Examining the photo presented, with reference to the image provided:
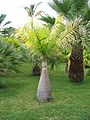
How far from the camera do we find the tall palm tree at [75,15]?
13.4 m

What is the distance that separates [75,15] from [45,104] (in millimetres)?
4972

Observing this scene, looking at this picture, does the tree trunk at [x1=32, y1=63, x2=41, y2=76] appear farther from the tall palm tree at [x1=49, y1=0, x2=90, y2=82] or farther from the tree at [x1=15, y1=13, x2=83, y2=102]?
the tree at [x1=15, y1=13, x2=83, y2=102]

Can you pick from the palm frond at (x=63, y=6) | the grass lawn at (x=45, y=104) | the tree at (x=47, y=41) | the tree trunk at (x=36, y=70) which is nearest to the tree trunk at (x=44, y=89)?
the tree at (x=47, y=41)

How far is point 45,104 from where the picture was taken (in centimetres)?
1017

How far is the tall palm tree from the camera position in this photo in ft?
44.0

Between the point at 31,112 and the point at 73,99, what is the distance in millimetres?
2195

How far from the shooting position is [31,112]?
9.18 metres

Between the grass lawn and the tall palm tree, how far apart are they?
65 centimetres

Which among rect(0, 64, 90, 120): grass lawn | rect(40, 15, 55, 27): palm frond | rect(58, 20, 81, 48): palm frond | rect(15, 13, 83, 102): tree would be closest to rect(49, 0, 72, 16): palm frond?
rect(40, 15, 55, 27): palm frond

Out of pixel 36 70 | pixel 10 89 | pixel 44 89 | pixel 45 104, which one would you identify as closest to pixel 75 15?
pixel 10 89

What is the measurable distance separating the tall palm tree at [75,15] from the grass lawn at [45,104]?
655 mm

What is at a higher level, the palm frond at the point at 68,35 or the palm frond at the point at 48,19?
the palm frond at the point at 48,19

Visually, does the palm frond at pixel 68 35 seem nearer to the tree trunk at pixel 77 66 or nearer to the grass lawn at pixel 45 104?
the grass lawn at pixel 45 104

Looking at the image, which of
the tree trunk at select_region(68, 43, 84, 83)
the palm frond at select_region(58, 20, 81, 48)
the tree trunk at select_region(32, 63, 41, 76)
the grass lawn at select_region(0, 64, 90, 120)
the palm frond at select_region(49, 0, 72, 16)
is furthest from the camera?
the tree trunk at select_region(32, 63, 41, 76)
